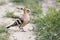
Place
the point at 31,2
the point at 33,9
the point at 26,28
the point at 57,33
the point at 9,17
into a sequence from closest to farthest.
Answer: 1. the point at 57,33
2. the point at 26,28
3. the point at 9,17
4. the point at 33,9
5. the point at 31,2

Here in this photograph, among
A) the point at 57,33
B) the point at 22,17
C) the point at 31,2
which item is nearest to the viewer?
the point at 57,33

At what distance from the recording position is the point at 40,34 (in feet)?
25.8

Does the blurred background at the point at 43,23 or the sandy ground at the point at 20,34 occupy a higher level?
the blurred background at the point at 43,23

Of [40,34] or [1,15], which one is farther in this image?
[1,15]

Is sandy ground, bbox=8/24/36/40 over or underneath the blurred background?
underneath

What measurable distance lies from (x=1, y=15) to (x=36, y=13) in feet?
4.13

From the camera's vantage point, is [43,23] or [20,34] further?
[20,34]

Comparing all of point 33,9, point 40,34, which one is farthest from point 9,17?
point 40,34

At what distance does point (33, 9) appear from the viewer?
1109 cm

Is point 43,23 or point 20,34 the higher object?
point 43,23

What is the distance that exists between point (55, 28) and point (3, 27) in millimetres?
1557

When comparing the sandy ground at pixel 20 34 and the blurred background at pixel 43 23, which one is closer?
the blurred background at pixel 43 23

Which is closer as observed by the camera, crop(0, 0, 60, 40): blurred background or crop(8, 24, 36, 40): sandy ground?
crop(0, 0, 60, 40): blurred background

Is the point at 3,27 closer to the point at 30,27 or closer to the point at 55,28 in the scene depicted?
the point at 30,27
